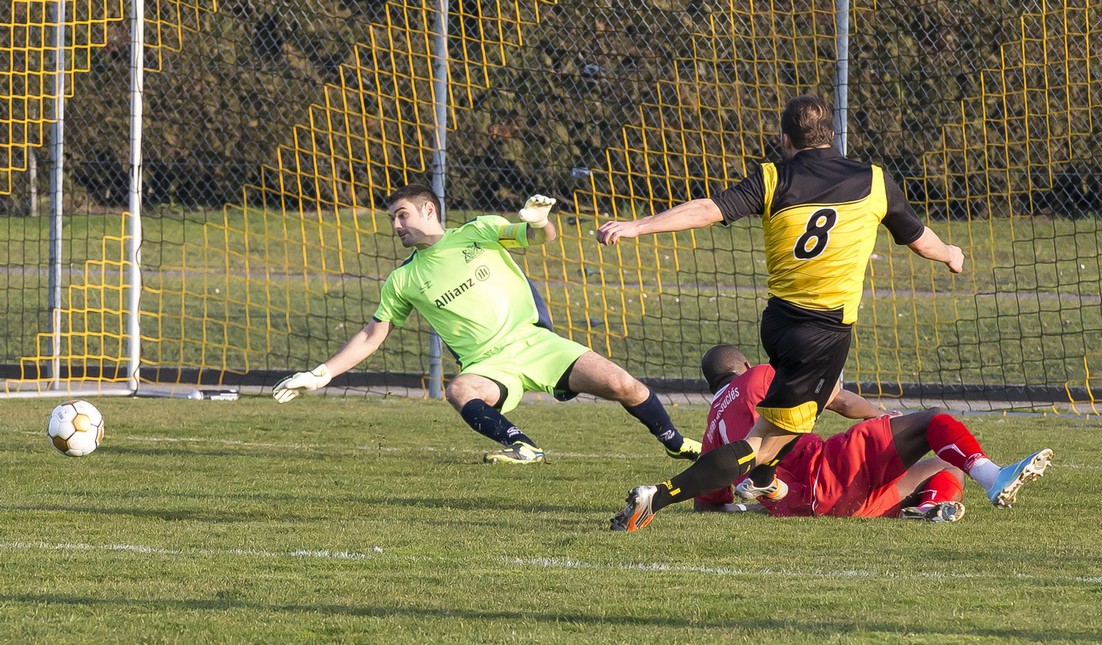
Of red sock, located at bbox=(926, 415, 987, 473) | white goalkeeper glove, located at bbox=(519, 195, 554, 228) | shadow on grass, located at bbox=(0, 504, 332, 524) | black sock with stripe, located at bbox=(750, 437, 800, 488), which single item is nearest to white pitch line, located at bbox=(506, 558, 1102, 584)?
red sock, located at bbox=(926, 415, 987, 473)

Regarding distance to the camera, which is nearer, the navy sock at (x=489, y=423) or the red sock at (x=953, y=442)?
the red sock at (x=953, y=442)

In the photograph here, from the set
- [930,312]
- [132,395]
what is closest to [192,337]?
[132,395]

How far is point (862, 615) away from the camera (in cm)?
432

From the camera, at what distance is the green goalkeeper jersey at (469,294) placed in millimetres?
8602

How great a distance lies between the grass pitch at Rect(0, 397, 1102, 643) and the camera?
4.23 metres

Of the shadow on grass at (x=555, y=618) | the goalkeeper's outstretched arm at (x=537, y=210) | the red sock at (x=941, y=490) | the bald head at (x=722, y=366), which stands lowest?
the shadow on grass at (x=555, y=618)

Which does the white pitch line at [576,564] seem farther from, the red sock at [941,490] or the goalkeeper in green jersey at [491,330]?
the goalkeeper in green jersey at [491,330]

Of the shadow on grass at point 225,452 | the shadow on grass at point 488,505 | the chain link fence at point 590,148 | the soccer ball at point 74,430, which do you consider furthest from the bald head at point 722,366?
the chain link fence at point 590,148

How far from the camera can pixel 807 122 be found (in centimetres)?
604

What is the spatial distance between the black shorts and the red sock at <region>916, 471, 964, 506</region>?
678 millimetres

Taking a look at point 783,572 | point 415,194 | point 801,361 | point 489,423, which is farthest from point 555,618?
point 415,194

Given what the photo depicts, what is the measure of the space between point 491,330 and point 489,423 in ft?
2.14

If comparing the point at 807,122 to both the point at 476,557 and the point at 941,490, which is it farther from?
the point at 476,557

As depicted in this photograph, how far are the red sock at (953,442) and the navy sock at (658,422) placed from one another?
215cm
